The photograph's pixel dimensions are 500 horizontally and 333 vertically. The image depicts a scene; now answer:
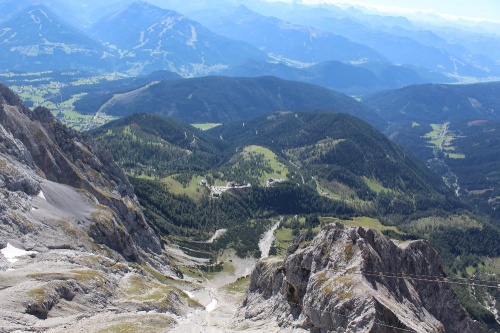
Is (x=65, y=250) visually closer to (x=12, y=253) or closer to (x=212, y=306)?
(x=12, y=253)

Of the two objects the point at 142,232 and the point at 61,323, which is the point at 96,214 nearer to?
the point at 142,232

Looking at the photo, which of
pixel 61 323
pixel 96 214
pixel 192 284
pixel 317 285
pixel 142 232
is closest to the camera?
pixel 317 285

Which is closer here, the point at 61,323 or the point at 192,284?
the point at 61,323

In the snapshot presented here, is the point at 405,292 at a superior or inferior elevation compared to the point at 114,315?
superior

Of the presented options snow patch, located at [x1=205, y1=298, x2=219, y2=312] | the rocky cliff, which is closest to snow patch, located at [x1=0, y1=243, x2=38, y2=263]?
the rocky cliff

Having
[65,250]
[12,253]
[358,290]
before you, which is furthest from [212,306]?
[358,290]

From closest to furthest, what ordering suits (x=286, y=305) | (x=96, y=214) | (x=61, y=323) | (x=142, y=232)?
(x=61, y=323) → (x=286, y=305) → (x=96, y=214) → (x=142, y=232)

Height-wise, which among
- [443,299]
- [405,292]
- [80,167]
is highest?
[405,292]

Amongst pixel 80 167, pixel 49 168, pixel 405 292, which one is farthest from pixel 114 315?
pixel 80 167
